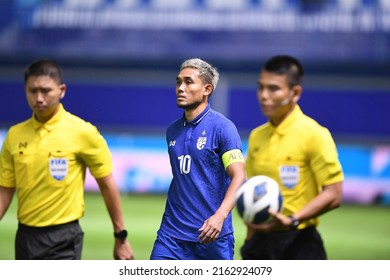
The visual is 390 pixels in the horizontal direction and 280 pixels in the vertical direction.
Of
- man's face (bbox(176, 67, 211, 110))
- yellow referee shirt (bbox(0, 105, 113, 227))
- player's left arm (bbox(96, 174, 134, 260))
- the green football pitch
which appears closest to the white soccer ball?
man's face (bbox(176, 67, 211, 110))

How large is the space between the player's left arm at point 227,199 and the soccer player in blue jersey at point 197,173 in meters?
0.04

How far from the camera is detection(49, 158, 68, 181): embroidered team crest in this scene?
6750 mm

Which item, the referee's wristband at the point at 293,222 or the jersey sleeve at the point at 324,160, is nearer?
the referee's wristband at the point at 293,222

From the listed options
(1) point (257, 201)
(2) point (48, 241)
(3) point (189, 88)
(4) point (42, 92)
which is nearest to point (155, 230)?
(2) point (48, 241)

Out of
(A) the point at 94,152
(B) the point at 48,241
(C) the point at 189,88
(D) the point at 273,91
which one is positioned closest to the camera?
(C) the point at 189,88

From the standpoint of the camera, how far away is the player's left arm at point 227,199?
585cm

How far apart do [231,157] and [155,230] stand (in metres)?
7.85

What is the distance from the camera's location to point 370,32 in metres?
22.0

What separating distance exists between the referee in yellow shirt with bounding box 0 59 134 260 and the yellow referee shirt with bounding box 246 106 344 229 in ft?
3.71

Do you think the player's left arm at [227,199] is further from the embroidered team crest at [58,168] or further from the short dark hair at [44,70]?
the short dark hair at [44,70]

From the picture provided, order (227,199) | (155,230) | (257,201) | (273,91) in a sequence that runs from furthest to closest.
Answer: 1. (155,230)
2. (273,91)
3. (227,199)
4. (257,201)

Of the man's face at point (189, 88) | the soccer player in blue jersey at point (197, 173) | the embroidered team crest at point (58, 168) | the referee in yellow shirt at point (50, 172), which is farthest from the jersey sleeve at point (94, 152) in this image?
the man's face at point (189, 88)

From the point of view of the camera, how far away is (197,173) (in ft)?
20.4

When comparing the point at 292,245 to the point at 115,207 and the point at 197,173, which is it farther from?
the point at 115,207
